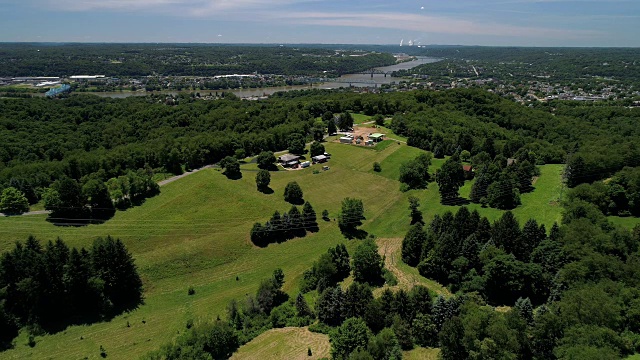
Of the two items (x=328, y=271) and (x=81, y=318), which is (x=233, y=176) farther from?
(x=81, y=318)

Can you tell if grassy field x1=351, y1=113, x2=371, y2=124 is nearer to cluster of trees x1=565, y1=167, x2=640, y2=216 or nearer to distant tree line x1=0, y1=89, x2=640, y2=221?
distant tree line x1=0, y1=89, x2=640, y2=221

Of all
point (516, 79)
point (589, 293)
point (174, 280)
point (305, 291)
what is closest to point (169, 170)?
point (174, 280)

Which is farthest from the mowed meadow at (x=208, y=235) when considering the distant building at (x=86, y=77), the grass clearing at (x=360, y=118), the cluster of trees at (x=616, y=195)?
the distant building at (x=86, y=77)

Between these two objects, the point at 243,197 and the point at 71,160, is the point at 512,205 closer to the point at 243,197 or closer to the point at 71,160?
the point at 243,197

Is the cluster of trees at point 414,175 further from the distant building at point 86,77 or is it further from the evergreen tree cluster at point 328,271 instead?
the distant building at point 86,77

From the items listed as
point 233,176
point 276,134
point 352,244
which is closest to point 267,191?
point 233,176
